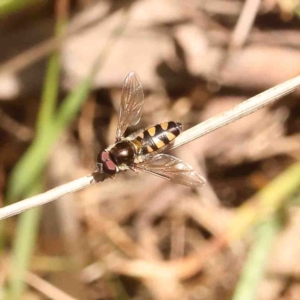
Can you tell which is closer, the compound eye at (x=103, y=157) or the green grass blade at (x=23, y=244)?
the compound eye at (x=103, y=157)

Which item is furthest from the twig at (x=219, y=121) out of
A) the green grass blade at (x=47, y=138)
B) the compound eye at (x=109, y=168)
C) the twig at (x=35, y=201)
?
the green grass blade at (x=47, y=138)

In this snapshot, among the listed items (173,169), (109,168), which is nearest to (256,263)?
(173,169)

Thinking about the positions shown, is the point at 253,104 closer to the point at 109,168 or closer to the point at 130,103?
the point at 109,168

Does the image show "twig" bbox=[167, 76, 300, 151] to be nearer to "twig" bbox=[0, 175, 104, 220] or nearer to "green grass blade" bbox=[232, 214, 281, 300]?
"twig" bbox=[0, 175, 104, 220]

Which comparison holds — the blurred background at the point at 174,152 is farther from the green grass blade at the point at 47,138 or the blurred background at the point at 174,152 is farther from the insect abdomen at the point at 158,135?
the insect abdomen at the point at 158,135

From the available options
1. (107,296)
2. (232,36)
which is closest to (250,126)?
(232,36)

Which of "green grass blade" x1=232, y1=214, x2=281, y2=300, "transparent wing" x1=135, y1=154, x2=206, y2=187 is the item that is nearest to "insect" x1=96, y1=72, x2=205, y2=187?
"transparent wing" x1=135, y1=154, x2=206, y2=187
